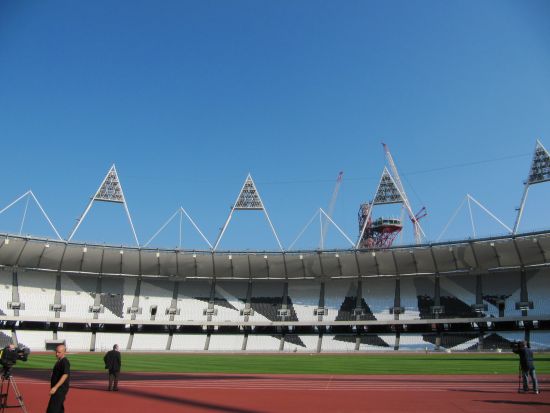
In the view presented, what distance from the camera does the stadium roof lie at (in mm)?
66688

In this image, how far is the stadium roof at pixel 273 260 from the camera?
66688 millimetres

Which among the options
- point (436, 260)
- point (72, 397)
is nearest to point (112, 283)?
point (436, 260)

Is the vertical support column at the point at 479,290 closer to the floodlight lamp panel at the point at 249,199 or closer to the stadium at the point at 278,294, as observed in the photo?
the stadium at the point at 278,294

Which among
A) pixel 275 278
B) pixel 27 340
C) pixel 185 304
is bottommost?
pixel 27 340

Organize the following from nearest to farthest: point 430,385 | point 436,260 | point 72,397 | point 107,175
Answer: point 72,397
point 430,385
point 436,260
point 107,175

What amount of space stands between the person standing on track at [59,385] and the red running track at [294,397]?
414 cm

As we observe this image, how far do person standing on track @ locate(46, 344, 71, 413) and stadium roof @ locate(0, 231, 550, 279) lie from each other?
210 ft

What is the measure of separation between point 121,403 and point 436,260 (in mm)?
64197

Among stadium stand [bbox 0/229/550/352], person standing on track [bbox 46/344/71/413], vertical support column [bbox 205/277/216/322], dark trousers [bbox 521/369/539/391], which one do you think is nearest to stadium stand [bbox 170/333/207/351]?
stadium stand [bbox 0/229/550/352]

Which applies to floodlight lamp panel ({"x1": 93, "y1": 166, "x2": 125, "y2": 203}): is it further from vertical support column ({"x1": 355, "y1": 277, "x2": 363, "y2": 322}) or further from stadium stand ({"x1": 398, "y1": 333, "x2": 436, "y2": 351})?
stadium stand ({"x1": 398, "y1": 333, "x2": 436, "y2": 351})

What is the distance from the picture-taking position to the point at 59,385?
29.2ft

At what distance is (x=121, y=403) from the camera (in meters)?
14.3

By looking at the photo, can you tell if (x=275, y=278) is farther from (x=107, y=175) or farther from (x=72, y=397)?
(x=72, y=397)

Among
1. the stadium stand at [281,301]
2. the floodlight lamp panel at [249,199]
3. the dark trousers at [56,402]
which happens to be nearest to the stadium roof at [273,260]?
the stadium stand at [281,301]
